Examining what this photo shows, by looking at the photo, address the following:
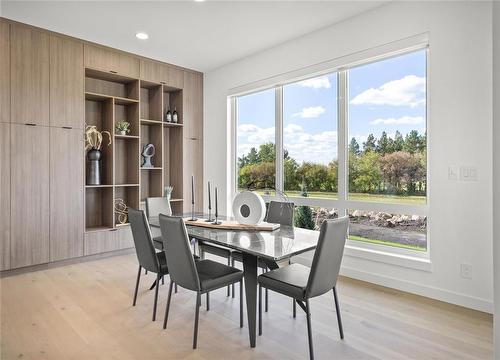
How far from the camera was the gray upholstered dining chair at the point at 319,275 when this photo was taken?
1918mm

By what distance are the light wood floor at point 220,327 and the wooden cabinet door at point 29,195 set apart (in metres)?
0.47

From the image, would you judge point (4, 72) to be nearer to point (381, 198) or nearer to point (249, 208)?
point (249, 208)

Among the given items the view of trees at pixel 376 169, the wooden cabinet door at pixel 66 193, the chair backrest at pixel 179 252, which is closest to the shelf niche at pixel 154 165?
the wooden cabinet door at pixel 66 193

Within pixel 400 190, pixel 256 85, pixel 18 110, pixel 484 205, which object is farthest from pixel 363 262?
pixel 18 110

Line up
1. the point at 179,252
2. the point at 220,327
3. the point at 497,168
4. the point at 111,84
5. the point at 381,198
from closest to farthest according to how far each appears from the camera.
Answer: the point at 497,168, the point at 179,252, the point at 220,327, the point at 381,198, the point at 111,84

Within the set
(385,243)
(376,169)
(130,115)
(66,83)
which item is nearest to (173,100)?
(130,115)

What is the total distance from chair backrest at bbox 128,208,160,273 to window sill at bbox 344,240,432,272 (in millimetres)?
2116

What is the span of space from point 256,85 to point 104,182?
2544 millimetres

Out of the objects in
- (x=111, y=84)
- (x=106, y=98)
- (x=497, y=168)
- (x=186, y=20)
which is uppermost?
(x=186, y=20)

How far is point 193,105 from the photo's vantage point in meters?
5.29

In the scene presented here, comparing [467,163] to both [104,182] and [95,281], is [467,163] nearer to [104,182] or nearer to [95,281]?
[95,281]

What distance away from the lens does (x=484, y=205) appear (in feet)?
8.58

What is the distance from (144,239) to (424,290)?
2568 mm

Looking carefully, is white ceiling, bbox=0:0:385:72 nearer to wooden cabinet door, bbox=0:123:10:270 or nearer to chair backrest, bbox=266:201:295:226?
wooden cabinet door, bbox=0:123:10:270
